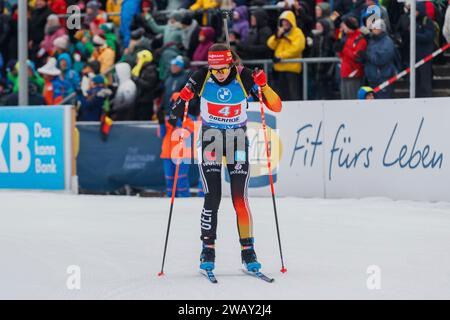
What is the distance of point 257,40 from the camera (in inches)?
674

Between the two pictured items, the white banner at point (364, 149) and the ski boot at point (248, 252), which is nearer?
the ski boot at point (248, 252)

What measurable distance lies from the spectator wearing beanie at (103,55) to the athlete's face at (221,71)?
418 inches

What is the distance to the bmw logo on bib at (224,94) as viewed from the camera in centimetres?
869

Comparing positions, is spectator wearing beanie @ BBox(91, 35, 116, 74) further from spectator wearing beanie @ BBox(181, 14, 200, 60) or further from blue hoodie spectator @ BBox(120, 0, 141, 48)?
spectator wearing beanie @ BBox(181, 14, 200, 60)

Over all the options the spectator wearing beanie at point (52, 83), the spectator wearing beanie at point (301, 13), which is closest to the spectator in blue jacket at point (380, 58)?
the spectator wearing beanie at point (301, 13)

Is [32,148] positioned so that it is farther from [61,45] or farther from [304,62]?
[304,62]

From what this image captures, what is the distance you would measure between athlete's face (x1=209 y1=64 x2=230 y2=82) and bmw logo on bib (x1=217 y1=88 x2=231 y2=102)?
0.09m

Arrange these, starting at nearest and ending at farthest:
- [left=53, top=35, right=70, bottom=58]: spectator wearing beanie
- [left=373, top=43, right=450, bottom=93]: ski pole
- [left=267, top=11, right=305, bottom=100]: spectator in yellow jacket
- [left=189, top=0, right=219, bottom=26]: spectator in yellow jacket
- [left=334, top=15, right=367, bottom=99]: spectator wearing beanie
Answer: [left=373, top=43, right=450, bottom=93]: ski pole
[left=334, top=15, right=367, bottom=99]: spectator wearing beanie
[left=267, top=11, right=305, bottom=100]: spectator in yellow jacket
[left=189, top=0, right=219, bottom=26]: spectator in yellow jacket
[left=53, top=35, right=70, bottom=58]: spectator wearing beanie

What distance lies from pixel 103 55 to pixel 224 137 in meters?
10.9

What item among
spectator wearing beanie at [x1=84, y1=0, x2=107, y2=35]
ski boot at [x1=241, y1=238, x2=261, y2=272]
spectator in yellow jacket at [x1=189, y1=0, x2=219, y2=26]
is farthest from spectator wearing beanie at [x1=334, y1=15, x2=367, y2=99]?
ski boot at [x1=241, y1=238, x2=261, y2=272]

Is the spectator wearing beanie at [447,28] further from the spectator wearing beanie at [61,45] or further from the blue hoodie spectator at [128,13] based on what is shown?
the spectator wearing beanie at [61,45]

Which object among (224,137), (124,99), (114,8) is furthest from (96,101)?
(224,137)

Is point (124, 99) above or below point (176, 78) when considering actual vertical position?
below

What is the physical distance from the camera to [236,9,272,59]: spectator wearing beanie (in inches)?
670
